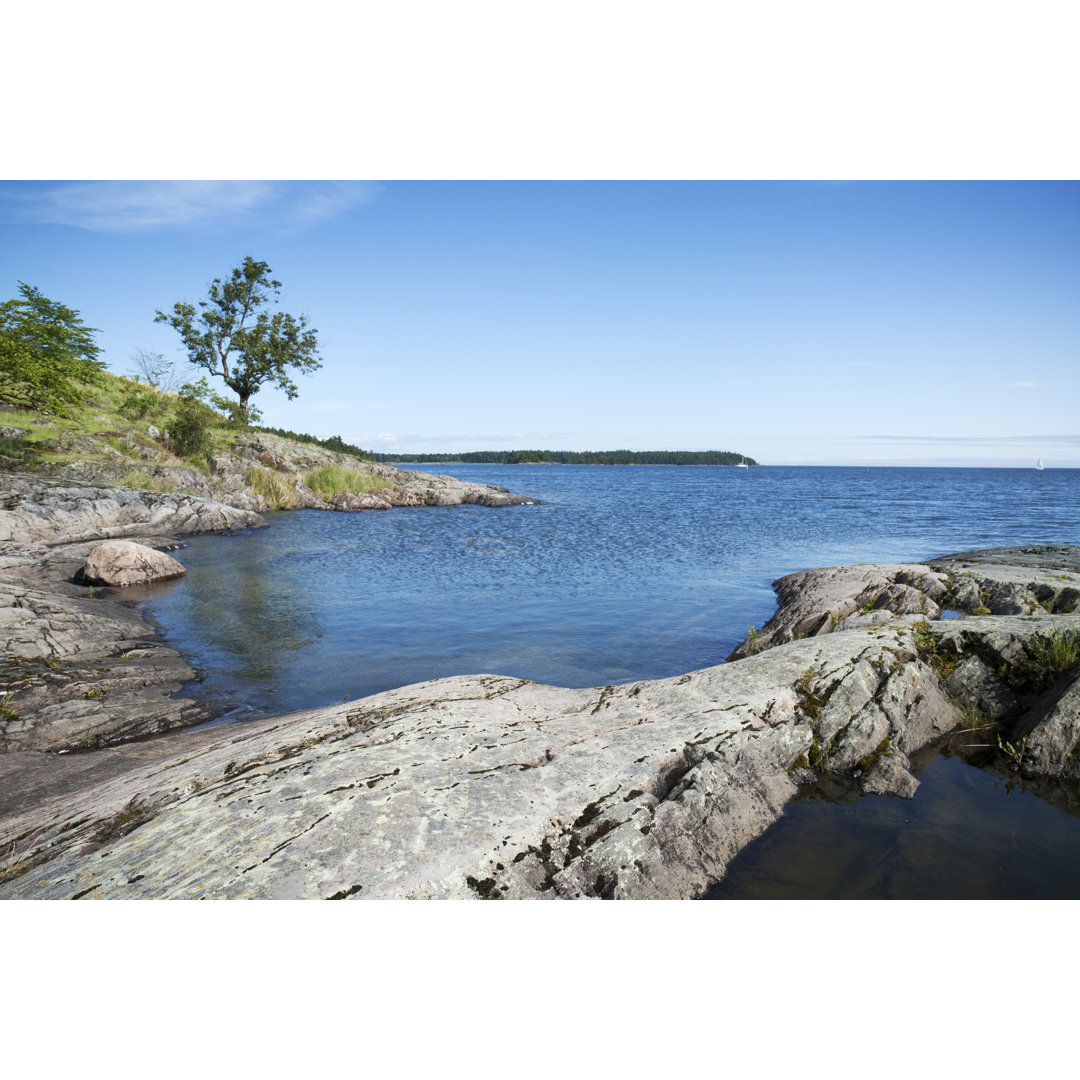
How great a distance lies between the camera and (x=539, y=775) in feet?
17.5

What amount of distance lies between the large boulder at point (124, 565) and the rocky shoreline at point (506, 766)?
27.3 feet

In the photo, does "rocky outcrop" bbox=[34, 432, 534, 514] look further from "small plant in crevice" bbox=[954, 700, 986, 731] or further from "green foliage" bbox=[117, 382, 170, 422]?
"small plant in crevice" bbox=[954, 700, 986, 731]

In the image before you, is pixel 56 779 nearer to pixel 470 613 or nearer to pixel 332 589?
pixel 470 613

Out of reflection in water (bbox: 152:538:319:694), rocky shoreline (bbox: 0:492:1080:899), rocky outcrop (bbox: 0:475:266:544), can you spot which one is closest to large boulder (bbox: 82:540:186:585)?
reflection in water (bbox: 152:538:319:694)

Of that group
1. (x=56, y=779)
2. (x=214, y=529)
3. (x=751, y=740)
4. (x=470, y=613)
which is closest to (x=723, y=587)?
(x=470, y=613)

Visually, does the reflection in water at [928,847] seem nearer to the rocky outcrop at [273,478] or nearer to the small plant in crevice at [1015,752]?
the small plant in crevice at [1015,752]

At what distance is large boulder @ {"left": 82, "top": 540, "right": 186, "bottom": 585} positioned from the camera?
1739 cm

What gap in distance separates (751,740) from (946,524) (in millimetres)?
38992

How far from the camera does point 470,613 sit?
16.0 m

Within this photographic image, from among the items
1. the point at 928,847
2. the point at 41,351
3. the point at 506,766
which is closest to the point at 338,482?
the point at 41,351

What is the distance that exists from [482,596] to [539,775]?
41.7 ft

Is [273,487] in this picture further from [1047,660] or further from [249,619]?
[1047,660]

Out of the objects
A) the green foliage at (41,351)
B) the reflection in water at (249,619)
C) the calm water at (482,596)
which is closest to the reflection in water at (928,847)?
the calm water at (482,596)

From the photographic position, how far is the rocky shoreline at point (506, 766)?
4.27m
